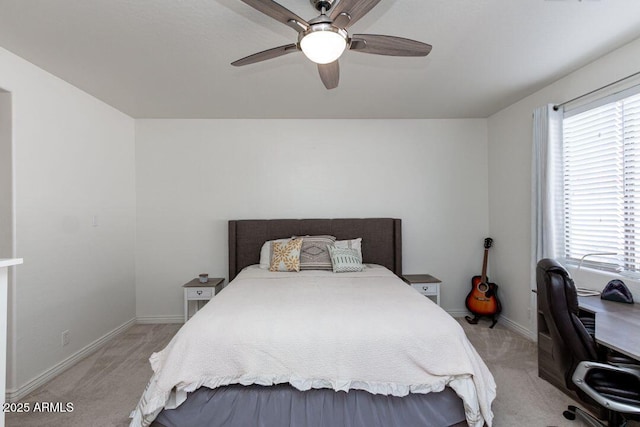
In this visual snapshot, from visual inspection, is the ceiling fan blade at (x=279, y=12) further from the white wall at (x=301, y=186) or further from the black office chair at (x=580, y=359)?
A: the white wall at (x=301, y=186)

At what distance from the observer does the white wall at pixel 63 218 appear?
7.93ft

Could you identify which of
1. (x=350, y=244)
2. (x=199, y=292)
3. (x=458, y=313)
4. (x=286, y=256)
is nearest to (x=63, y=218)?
(x=199, y=292)

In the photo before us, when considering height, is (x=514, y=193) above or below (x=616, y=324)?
above

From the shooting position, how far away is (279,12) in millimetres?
1450

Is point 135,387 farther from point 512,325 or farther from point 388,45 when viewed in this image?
point 512,325

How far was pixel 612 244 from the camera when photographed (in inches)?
96.0

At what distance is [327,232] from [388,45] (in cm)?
243

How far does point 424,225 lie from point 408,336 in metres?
2.41

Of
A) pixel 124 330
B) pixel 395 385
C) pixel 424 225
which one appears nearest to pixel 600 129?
pixel 424 225

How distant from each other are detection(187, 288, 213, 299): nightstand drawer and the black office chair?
118 inches

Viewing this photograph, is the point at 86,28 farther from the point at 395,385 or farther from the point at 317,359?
the point at 395,385

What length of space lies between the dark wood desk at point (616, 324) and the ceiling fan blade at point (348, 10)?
192 cm

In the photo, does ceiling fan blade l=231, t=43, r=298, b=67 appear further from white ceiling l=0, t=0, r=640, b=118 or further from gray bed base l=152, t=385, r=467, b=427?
gray bed base l=152, t=385, r=467, b=427

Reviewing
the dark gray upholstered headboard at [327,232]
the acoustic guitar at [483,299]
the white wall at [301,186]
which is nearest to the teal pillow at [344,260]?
the dark gray upholstered headboard at [327,232]
